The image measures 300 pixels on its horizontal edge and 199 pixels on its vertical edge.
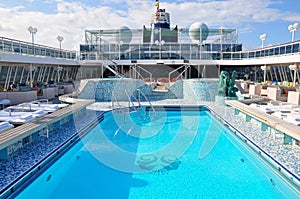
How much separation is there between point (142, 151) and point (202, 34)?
18.3 m

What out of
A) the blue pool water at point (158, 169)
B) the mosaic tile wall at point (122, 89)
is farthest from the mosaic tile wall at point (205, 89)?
the blue pool water at point (158, 169)

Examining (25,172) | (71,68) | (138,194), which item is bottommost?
(138,194)

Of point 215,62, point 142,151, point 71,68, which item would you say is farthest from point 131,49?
point 142,151

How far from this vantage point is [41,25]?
1520cm

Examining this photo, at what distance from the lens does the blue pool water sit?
361 centimetres

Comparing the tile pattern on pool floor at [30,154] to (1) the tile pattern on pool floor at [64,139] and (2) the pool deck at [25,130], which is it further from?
(2) the pool deck at [25,130]

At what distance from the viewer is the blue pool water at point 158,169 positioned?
3.61 m

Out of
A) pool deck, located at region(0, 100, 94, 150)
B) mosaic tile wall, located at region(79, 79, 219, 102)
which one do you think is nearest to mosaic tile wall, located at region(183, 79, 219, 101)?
mosaic tile wall, located at region(79, 79, 219, 102)

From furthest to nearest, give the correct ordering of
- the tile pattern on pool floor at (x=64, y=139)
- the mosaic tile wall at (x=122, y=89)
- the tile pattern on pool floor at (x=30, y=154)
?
the mosaic tile wall at (x=122, y=89)
the tile pattern on pool floor at (x=64, y=139)
the tile pattern on pool floor at (x=30, y=154)

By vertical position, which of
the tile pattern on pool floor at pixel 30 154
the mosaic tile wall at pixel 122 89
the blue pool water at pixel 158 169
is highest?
the mosaic tile wall at pixel 122 89

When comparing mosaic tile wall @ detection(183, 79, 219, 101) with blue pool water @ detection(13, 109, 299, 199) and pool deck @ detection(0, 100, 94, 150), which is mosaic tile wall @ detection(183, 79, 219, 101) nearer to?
blue pool water @ detection(13, 109, 299, 199)

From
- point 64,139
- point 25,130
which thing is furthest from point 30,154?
point 64,139

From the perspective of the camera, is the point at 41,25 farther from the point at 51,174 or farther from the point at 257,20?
the point at 51,174

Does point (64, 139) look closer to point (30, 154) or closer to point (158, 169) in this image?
point (30, 154)
